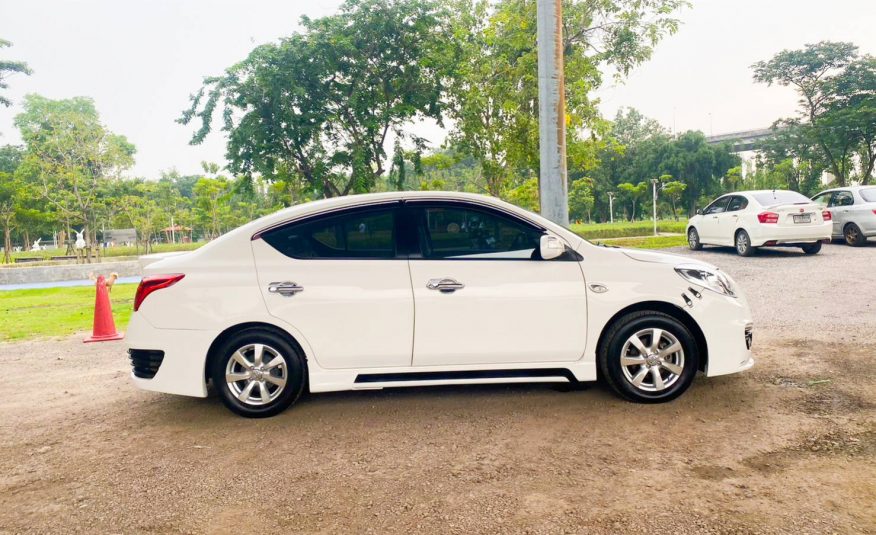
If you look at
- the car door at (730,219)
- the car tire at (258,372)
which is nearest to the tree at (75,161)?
the car door at (730,219)

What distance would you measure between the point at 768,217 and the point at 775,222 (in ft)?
0.58

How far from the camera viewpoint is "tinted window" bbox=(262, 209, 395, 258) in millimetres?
4367

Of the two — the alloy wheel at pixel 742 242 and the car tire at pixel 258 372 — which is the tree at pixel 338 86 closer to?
the alloy wheel at pixel 742 242

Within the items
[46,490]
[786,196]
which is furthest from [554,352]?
[786,196]

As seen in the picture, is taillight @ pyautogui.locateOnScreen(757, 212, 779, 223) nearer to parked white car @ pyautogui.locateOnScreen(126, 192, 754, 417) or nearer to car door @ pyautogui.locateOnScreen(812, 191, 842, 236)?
car door @ pyautogui.locateOnScreen(812, 191, 842, 236)

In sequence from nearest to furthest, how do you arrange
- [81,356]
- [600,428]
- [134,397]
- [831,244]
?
[600,428]
[134,397]
[81,356]
[831,244]

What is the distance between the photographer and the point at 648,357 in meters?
4.36

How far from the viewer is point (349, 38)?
73.2ft

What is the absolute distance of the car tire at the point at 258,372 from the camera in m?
4.26

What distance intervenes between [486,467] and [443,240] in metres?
1.67

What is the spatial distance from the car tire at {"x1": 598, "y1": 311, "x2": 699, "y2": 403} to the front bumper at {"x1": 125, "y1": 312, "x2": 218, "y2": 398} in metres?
2.86

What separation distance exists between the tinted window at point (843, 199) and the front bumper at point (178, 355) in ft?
54.8

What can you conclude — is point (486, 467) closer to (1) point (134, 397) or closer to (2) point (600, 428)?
(2) point (600, 428)

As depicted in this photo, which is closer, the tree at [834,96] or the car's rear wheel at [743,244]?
the car's rear wheel at [743,244]
